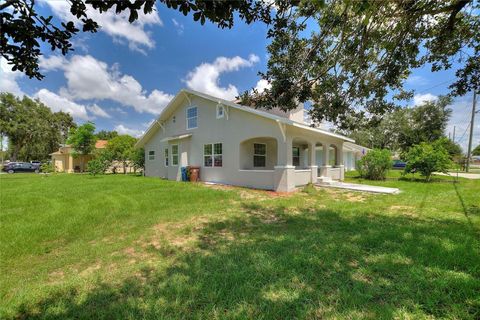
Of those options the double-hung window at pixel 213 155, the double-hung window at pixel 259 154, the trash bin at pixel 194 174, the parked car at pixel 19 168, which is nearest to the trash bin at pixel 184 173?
the trash bin at pixel 194 174

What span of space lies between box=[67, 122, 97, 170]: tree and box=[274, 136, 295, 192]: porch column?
28217 mm

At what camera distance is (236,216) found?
699cm

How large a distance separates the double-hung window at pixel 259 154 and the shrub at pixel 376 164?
295 inches

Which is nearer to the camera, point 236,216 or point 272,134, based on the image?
point 236,216

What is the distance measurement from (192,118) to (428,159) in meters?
15.5

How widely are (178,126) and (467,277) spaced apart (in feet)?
55.7

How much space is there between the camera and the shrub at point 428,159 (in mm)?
14711

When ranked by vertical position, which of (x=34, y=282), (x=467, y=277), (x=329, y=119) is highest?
(x=329, y=119)

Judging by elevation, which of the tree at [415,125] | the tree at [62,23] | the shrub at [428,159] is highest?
the tree at [415,125]

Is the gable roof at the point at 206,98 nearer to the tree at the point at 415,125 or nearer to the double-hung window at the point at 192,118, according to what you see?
the double-hung window at the point at 192,118

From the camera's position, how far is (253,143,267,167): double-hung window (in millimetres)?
14617

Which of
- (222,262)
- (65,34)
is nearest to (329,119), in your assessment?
(222,262)

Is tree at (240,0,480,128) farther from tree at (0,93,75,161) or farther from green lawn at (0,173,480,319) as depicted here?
tree at (0,93,75,161)

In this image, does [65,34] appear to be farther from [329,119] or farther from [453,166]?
[453,166]
